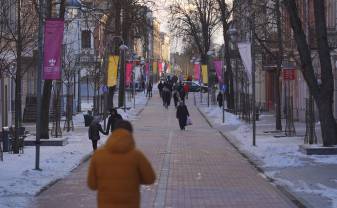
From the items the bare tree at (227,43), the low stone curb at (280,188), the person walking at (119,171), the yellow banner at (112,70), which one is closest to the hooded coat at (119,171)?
the person walking at (119,171)

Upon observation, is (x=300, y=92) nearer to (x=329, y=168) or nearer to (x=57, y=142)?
(x=57, y=142)

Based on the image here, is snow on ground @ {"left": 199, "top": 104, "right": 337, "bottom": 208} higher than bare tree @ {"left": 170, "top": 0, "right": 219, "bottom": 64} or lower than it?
lower

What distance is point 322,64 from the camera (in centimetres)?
2125

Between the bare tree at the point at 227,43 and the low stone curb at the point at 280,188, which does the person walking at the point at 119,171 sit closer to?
the low stone curb at the point at 280,188

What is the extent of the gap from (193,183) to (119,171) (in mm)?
8556

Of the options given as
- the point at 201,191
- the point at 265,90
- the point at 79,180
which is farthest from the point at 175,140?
the point at 265,90

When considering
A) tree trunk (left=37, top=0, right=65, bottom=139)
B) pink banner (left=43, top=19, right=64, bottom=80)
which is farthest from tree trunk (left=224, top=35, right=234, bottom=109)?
pink banner (left=43, top=19, right=64, bottom=80)

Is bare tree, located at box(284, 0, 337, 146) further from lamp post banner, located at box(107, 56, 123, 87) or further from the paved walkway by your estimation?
lamp post banner, located at box(107, 56, 123, 87)

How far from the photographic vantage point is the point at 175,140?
93.3ft

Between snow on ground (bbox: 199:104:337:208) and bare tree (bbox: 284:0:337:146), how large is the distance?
107 cm

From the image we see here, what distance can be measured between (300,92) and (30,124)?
47.7 feet

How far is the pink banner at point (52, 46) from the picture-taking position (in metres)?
18.8

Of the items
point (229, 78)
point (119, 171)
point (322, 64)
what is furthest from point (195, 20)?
point (119, 171)

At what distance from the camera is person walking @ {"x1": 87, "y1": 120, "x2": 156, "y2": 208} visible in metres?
6.68
